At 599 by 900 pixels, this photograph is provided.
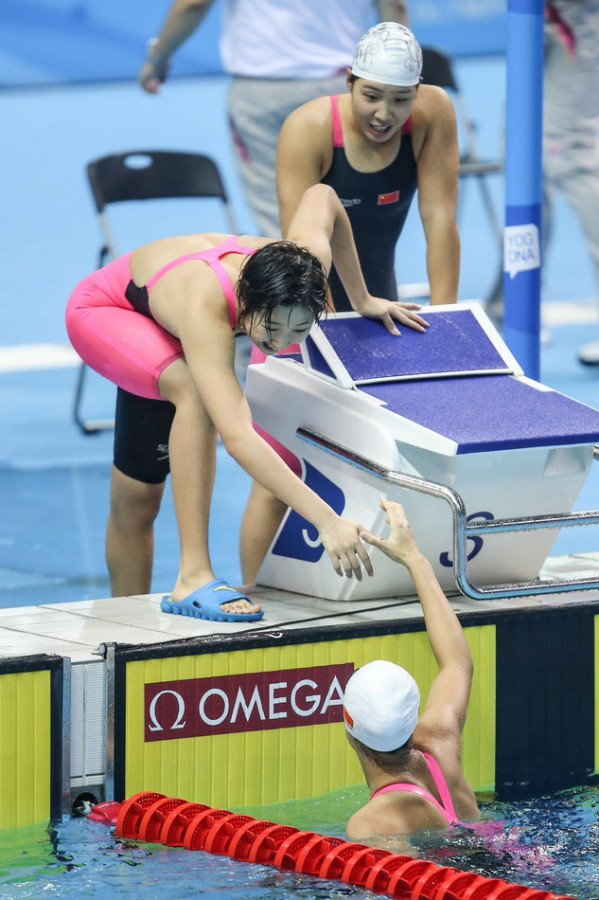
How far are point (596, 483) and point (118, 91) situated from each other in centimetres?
1200

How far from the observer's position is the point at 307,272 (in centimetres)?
372

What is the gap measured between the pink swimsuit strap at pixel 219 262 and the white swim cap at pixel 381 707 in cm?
106

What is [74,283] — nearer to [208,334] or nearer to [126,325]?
[126,325]

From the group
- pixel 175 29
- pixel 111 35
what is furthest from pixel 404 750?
pixel 111 35

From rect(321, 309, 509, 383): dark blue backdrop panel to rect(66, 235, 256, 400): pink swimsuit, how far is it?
0.37 m

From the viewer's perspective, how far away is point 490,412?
13.2 ft

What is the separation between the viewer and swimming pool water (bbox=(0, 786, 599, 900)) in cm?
327

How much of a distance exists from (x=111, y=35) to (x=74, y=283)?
21.9 feet

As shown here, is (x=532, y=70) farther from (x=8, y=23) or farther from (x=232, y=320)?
(x=8, y=23)

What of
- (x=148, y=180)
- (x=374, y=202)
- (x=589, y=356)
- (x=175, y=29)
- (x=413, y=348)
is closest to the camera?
(x=413, y=348)

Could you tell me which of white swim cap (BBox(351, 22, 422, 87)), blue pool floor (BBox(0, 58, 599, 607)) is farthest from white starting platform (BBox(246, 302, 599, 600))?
blue pool floor (BBox(0, 58, 599, 607))

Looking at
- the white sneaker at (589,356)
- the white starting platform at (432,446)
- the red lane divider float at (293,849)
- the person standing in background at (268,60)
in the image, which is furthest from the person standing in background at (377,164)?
the white sneaker at (589,356)

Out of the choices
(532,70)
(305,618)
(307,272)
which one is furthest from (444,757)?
(532,70)

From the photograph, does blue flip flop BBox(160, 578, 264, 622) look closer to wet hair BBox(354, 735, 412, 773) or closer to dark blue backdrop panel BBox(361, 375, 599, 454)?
dark blue backdrop panel BBox(361, 375, 599, 454)
